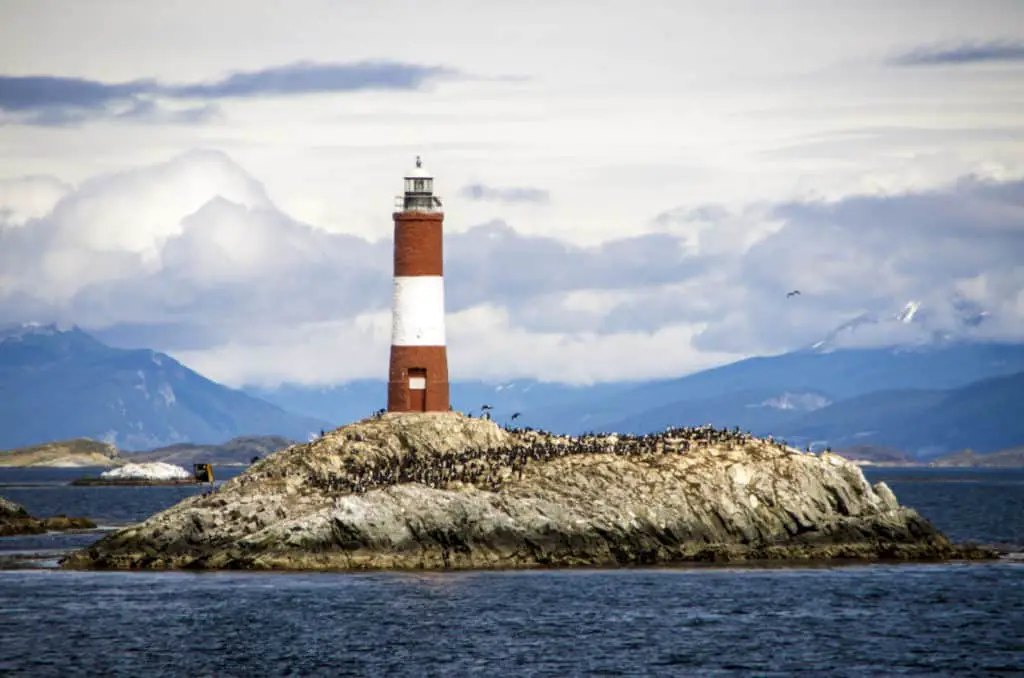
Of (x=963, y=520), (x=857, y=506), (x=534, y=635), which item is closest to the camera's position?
(x=534, y=635)

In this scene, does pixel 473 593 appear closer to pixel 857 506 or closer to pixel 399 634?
pixel 399 634

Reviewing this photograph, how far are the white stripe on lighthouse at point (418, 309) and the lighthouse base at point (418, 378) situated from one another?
0.48 metres

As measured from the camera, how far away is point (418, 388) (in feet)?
309

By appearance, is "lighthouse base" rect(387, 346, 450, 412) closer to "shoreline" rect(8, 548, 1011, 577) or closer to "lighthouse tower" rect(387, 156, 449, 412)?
"lighthouse tower" rect(387, 156, 449, 412)

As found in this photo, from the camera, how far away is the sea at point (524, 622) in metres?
57.8

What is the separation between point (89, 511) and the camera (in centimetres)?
14625

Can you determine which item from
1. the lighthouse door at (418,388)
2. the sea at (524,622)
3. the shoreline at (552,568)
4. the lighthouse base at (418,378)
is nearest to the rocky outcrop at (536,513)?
the shoreline at (552,568)

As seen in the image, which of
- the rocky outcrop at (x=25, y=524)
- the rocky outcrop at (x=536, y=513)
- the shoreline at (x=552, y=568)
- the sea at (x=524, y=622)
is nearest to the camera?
the sea at (x=524, y=622)

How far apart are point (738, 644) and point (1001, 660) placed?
871 centimetres

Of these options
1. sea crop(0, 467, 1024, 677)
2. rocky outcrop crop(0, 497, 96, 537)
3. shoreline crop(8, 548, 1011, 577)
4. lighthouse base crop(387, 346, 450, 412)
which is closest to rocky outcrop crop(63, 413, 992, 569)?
shoreline crop(8, 548, 1011, 577)

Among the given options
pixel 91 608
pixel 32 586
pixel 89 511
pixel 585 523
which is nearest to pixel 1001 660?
pixel 585 523

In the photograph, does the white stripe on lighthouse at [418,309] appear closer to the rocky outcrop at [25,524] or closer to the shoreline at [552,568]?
the shoreline at [552,568]

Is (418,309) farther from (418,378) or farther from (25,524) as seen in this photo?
(25,524)

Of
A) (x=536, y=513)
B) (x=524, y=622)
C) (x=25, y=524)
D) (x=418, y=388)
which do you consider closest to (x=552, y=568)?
(x=536, y=513)
